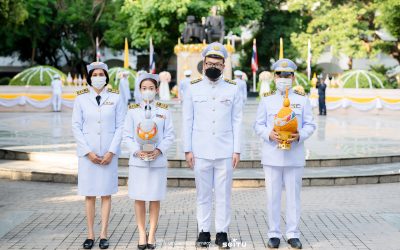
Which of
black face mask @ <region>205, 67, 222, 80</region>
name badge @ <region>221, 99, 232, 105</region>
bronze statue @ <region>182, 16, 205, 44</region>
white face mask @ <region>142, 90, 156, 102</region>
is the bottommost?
name badge @ <region>221, 99, 232, 105</region>

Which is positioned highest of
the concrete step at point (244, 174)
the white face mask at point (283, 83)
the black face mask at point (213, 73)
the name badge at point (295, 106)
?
the black face mask at point (213, 73)

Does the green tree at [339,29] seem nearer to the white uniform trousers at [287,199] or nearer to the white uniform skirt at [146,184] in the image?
the white uniform trousers at [287,199]

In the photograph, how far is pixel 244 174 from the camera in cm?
1283

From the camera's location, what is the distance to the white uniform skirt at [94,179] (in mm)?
7562

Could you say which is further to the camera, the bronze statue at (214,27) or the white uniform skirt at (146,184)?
the bronze statue at (214,27)

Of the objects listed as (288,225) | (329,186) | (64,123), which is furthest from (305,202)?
(64,123)

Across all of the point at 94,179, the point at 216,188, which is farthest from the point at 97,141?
the point at 216,188

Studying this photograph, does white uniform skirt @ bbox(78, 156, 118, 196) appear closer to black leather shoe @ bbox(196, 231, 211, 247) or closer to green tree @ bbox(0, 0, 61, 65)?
black leather shoe @ bbox(196, 231, 211, 247)

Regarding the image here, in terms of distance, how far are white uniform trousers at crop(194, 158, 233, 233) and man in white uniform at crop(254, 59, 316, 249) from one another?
506 mm

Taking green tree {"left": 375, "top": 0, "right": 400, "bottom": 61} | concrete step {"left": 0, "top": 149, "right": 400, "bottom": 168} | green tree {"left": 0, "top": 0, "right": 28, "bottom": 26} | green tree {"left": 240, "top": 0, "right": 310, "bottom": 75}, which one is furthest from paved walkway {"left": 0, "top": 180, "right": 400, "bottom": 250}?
green tree {"left": 240, "top": 0, "right": 310, "bottom": 75}

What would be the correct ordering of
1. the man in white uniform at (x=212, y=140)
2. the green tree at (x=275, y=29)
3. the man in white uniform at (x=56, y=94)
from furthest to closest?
1. the green tree at (x=275, y=29)
2. the man in white uniform at (x=56, y=94)
3. the man in white uniform at (x=212, y=140)

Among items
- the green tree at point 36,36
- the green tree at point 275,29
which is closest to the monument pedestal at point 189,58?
the green tree at point 36,36

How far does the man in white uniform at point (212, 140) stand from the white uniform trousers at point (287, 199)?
0.50 meters

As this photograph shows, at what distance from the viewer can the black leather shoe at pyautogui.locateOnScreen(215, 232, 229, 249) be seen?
24.3 feet
